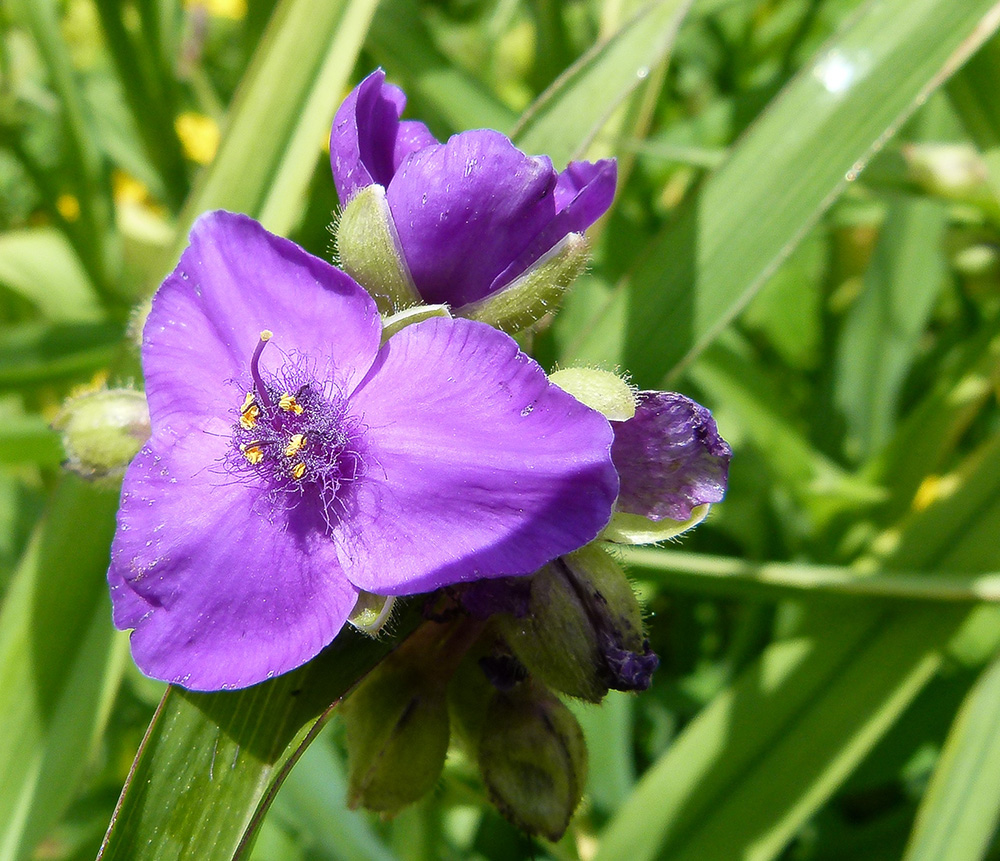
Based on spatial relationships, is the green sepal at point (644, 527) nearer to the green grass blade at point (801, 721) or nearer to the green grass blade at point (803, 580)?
the green grass blade at point (803, 580)

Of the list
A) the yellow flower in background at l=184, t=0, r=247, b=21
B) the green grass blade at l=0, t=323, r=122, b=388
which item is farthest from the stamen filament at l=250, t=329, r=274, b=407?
the yellow flower in background at l=184, t=0, r=247, b=21

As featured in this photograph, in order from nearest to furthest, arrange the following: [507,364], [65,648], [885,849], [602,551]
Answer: [507,364] → [602,551] → [65,648] → [885,849]

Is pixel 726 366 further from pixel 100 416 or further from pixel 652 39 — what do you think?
pixel 100 416

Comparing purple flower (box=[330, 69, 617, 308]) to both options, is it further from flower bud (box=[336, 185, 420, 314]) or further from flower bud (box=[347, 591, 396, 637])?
flower bud (box=[347, 591, 396, 637])

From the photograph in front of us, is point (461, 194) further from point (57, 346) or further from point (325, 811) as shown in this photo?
point (57, 346)

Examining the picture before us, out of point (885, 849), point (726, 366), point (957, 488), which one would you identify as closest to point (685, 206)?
point (726, 366)

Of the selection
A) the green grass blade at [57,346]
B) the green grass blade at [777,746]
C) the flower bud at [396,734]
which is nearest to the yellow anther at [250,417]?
the flower bud at [396,734]
